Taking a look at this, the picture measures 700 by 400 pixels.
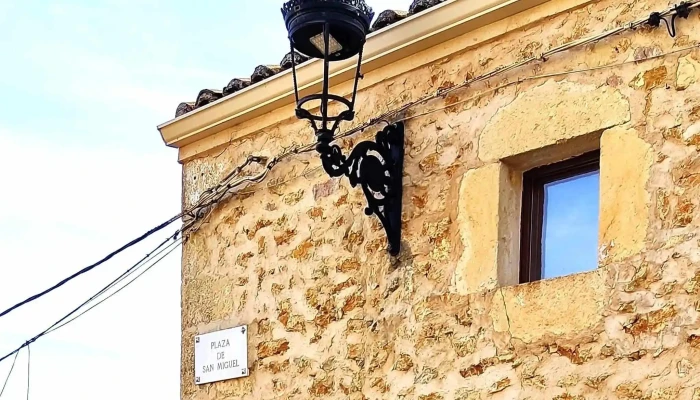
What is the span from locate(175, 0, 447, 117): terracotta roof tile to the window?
3.09 feet

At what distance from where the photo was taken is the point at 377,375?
17.4ft

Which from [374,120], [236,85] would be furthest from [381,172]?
[236,85]

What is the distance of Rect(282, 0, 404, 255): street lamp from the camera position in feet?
16.2

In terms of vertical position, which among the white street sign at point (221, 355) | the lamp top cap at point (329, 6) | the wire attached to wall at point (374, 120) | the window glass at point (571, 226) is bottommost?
the white street sign at point (221, 355)

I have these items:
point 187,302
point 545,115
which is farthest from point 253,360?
point 545,115

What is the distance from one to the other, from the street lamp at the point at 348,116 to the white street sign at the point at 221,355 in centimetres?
104

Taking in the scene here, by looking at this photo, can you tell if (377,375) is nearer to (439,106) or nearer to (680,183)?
(439,106)

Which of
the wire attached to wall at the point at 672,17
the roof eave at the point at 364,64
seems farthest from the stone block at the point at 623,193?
the roof eave at the point at 364,64

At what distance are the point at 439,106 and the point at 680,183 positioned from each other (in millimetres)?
1294

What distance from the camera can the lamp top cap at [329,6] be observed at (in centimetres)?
492

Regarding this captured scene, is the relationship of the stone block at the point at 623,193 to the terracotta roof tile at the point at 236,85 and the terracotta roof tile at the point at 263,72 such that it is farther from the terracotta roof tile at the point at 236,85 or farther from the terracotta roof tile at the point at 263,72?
the terracotta roof tile at the point at 236,85

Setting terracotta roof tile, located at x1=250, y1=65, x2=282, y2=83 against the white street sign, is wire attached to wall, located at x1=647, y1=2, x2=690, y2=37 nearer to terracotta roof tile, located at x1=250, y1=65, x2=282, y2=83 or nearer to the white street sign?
terracotta roof tile, located at x1=250, y1=65, x2=282, y2=83

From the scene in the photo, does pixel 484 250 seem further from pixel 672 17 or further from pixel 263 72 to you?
pixel 263 72

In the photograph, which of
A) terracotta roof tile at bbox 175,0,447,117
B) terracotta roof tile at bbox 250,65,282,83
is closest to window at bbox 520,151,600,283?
terracotta roof tile at bbox 175,0,447,117
